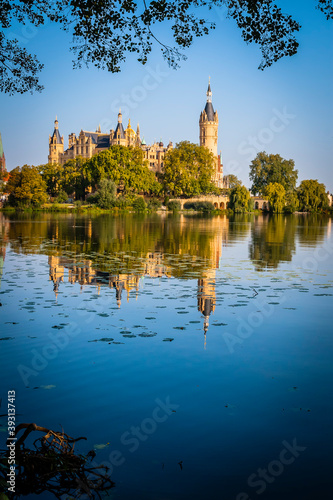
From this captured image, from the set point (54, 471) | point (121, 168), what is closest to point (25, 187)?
point (121, 168)

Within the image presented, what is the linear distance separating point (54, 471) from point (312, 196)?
113 metres

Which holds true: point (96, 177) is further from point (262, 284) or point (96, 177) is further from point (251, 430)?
point (251, 430)

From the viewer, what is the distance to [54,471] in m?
4.05

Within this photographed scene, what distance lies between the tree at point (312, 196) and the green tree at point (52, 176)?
5248cm

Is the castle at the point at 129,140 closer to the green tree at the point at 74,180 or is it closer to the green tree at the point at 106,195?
the green tree at the point at 74,180

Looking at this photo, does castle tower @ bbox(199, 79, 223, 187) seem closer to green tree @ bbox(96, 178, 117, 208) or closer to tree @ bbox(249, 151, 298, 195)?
tree @ bbox(249, 151, 298, 195)

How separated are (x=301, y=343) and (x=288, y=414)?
2659mm

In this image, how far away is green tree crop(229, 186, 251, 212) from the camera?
95438mm

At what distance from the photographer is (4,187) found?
7562cm

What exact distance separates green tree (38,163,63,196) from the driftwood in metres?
101

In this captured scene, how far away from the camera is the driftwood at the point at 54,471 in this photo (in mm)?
3951

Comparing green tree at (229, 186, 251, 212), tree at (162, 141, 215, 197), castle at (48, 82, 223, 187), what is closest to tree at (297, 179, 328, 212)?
green tree at (229, 186, 251, 212)

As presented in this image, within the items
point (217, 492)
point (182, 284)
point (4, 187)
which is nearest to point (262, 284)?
point (182, 284)

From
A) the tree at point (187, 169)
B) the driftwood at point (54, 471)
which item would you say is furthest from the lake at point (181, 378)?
the tree at point (187, 169)
